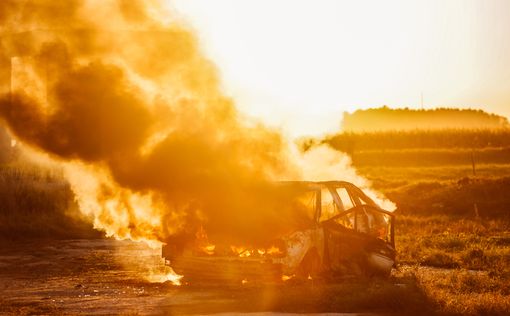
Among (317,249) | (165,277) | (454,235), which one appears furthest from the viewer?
(454,235)

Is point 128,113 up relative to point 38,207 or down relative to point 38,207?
up

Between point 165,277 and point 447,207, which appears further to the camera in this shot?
point 447,207

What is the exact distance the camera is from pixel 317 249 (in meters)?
14.9

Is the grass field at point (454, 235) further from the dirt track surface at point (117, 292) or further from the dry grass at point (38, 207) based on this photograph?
the dry grass at point (38, 207)

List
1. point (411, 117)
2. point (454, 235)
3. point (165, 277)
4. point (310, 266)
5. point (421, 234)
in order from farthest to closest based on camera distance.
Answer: point (411, 117)
point (421, 234)
point (454, 235)
point (165, 277)
point (310, 266)

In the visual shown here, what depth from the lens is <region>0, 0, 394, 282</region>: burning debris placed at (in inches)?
659

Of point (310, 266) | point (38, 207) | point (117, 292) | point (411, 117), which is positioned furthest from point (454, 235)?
point (411, 117)

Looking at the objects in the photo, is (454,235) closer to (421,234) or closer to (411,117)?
(421,234)

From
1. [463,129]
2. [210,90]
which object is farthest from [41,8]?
[463,129]

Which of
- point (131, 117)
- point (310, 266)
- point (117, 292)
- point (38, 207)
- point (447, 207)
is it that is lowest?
point (117, 292)

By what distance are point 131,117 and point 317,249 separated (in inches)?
221

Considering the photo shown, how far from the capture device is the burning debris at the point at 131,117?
16734 mm

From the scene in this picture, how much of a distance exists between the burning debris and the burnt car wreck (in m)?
0.89

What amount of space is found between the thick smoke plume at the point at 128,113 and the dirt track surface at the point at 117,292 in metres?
1.27
